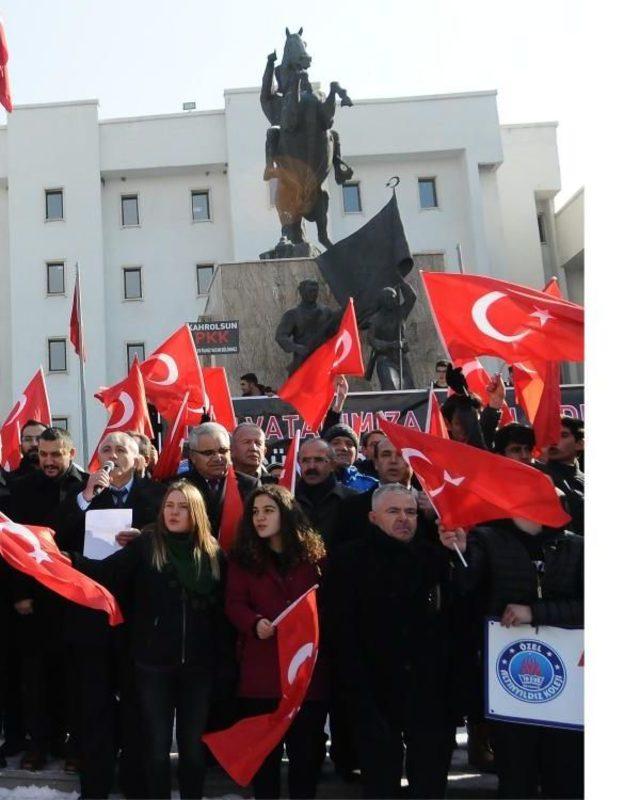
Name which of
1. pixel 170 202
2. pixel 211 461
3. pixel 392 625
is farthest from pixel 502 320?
pixel 170 202

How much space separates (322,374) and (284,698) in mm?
3862

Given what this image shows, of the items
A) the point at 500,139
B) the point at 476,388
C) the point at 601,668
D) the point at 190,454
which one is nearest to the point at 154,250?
the point at 500,139

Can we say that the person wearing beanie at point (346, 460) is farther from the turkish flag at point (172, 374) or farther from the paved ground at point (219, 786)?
the turkish flag at point (172, 374)

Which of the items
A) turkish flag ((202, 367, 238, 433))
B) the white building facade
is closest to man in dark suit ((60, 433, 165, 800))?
turkish flag ((202, 367, 238, 433))

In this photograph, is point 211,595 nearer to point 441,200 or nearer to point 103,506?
point 103,506

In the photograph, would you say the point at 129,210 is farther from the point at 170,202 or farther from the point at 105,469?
the point at 105,469

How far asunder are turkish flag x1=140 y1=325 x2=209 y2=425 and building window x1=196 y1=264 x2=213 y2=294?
87.3ft

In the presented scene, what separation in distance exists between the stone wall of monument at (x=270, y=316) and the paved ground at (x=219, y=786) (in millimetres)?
9268

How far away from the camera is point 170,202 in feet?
119

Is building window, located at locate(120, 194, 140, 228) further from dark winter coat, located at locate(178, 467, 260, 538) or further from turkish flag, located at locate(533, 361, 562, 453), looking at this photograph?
dark winter coat, located at locate(178, 467, 260, 538)

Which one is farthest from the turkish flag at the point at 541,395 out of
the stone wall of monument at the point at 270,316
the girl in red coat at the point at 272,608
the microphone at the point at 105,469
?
the stone wall of monument at the point at 270,316

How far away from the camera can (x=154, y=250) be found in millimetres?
35844

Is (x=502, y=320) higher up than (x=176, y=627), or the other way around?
(x=502, y=320)

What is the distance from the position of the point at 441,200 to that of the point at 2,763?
32.3 metres
